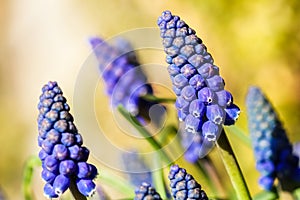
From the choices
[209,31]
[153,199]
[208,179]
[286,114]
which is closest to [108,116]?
[209,31]

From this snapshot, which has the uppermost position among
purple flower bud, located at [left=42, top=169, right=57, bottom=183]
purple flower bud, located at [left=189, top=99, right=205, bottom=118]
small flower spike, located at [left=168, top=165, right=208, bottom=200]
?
purple flower bud, located at [left=189, top=99, right=205, bottom=118]

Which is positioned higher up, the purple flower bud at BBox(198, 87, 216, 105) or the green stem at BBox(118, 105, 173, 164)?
the green stem at BBox(118, 105, 173, 164)

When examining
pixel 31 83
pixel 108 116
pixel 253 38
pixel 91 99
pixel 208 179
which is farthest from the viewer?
pixel 31 83

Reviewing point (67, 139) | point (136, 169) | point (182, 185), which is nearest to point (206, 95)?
point (182, 185)

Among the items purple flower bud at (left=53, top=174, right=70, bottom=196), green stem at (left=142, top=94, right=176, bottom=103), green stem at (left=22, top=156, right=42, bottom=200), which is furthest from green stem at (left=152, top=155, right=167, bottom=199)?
purple flower bud at (left=53, top=174, right=70, bottom=196)

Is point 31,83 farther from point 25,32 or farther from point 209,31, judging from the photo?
point 209,31

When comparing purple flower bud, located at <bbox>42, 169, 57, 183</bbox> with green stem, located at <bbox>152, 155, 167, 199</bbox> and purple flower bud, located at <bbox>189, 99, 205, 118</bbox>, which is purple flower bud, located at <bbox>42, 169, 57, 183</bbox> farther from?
green stem, located at <bbox>152, 155, 167, 199</bbox>
